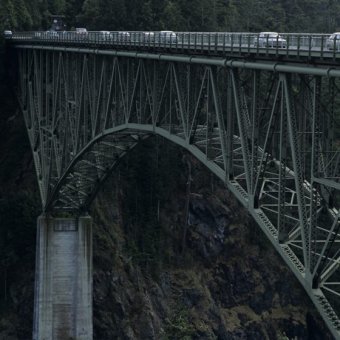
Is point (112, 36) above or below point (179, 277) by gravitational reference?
above

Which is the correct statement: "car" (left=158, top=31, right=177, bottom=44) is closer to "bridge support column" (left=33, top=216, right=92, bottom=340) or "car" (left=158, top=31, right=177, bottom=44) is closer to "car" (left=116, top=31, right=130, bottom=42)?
"car" (left=116, top=31, right=130, bottom=42)

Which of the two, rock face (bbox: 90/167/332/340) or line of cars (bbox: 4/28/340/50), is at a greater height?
line of cars (bbox: 4/28/340/50)

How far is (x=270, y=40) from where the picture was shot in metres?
38.9

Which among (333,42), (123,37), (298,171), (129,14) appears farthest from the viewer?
(129,14)

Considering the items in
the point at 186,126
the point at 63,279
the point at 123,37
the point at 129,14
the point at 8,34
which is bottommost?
the point at 63,279

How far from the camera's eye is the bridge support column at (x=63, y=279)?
7094 centimetres

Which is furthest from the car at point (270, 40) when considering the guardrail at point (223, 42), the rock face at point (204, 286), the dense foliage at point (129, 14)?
the dense foliage at point (129, 14)

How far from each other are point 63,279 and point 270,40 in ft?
117

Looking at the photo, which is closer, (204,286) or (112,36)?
(112,36)

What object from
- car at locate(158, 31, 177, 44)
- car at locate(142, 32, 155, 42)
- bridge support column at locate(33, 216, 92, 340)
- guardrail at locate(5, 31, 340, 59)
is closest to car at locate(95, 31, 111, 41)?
guardrail at locate(5, 31, 340, 59)

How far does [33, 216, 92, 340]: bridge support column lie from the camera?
70938 millimetres

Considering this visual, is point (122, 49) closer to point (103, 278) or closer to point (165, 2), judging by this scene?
point (103, 278)

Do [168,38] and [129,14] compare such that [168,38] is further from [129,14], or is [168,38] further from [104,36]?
[129,14]

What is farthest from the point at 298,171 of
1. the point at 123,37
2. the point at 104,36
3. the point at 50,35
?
the point at 50,35
